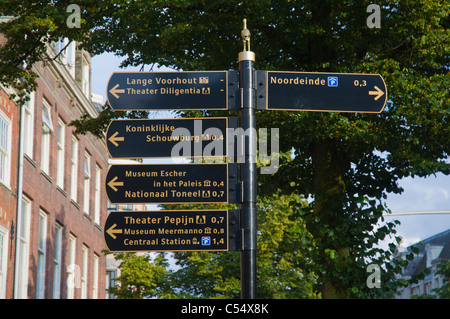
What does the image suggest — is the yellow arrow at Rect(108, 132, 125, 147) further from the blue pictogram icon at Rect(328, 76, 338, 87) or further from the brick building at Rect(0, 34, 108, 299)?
the brick building at Rect(0, 34, 108, 299)

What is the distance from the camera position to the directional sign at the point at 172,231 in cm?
505

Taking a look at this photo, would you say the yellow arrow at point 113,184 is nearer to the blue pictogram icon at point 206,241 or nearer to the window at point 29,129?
the blue pictogram icon at point 206,241

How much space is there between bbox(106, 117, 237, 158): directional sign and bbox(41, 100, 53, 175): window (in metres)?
18.9

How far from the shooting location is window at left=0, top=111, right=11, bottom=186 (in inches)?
769

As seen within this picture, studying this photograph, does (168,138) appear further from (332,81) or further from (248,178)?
(332,81)

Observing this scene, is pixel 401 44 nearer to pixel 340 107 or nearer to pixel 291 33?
pixel 291 33

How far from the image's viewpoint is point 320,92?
18.0ft

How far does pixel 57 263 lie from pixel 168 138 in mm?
21204

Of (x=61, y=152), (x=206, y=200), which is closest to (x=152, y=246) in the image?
(x=206, y=200)

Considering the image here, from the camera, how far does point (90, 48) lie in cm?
1397

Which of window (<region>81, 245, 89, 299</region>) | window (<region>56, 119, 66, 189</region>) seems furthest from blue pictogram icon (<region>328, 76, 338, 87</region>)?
window (<region>81, 245, 89, 299</region>)

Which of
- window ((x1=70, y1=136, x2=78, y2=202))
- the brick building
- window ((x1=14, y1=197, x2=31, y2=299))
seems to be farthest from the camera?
window ((x1=70, y1=136, x2=78, y2=202))

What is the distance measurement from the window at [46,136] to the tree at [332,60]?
10.8m

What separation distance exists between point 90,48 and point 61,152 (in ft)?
42.7
